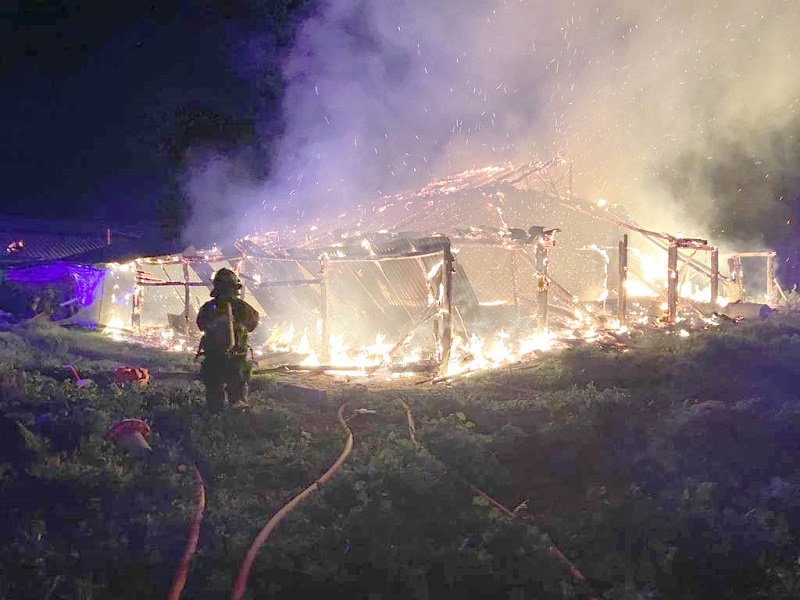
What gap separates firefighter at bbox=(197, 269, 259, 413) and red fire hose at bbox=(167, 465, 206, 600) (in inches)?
92.8

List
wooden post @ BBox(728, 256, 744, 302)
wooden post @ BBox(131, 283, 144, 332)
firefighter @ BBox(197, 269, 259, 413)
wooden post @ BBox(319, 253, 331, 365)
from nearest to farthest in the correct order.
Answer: firefighter @ BBox(197, 269, 259, 413)
wooden post @ BBox(319, 253, 331, 365)
wooden post @ BBox(131, 283, 144, 332)
wooden post @ BBox(728, 256, 744, 302)

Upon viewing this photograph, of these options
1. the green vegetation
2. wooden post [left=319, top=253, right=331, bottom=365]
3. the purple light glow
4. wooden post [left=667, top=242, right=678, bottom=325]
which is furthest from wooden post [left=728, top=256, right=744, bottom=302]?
the purple light glow

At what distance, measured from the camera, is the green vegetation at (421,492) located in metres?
4.15

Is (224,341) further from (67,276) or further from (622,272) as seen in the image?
(67,276)

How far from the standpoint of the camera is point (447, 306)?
12211mm

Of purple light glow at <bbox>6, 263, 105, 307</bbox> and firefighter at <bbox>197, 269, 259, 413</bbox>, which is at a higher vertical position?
purple light glow at <bbox>6, 263, 105, 307</bbox>

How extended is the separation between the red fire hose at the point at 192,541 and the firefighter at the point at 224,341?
2.36 meters

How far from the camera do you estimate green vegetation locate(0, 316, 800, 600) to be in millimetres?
4152

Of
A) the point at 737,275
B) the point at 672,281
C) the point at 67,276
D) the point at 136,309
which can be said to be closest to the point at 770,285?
the point at 737,275

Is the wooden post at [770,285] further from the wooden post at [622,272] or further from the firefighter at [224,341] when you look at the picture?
the firefighter at [224,341]

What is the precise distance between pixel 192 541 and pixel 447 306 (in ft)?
27.5

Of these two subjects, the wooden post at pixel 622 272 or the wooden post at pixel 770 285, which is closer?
the wooden post at pixel 622 272

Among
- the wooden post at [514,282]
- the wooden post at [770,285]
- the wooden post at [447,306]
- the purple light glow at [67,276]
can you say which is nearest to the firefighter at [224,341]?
the wooden post at [447,306]

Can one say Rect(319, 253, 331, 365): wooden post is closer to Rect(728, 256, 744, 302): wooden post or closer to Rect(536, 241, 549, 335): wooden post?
Rect(536, 241, 549, 335): wooden post
